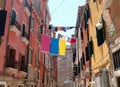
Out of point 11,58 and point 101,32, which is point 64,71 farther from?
point 101,32

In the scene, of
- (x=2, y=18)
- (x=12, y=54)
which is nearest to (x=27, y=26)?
(x=12, y=54)

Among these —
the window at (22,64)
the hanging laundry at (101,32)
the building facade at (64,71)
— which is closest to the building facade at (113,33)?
the hanging laundry at (101,32)

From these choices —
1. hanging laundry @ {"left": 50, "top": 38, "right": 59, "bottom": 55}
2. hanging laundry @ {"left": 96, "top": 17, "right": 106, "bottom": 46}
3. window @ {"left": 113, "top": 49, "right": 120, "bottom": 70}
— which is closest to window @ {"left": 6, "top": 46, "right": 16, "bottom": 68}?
hanging laundry @ {"left": 50, "top": 38, "right": 59, "bottom": 55}

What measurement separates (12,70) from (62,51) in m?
5.52

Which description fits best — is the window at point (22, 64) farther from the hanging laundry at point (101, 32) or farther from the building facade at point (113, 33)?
the building facade at point (113, 33)

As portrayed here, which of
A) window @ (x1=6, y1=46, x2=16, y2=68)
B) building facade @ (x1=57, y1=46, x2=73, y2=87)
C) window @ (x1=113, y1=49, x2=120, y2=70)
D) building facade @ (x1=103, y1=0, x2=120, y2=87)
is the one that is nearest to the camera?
building facade @ (x1=103, y1=0, x2=120, y2=87)

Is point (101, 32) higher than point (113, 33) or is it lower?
higher

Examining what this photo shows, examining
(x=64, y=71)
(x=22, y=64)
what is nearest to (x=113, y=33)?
(x=22, y=64)

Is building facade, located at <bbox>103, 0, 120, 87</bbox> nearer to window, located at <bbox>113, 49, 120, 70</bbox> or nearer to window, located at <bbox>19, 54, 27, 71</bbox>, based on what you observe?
window, located at <bbox>113, 49, 120, 70</bbox>

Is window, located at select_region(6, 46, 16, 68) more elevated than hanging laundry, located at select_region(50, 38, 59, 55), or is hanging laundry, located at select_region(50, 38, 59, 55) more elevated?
hanging laundry, located at select_region(50, 38, 59, 55)

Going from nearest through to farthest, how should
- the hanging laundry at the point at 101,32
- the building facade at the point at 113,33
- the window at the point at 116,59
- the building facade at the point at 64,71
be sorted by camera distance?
the building facade at the point at 113,33, the window at the point at 116,59, the hanging laundry at the point at 101,32, the building facade at the point at 64,71

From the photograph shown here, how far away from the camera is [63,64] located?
42.4m

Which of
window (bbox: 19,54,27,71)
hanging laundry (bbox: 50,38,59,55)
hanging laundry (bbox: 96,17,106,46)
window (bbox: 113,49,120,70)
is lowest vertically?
window (bbox: 113,49,120,70)

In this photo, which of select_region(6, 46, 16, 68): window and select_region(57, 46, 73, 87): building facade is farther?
select_region(57, 46, 73, 87): building facade
